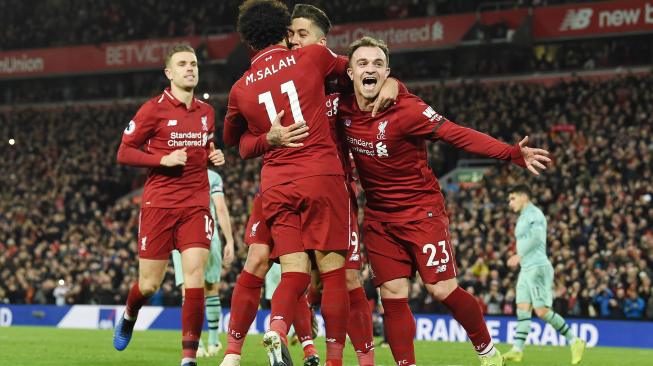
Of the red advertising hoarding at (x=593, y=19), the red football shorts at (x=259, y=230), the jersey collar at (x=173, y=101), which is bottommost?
the red football shorts at (x=259, y=230)

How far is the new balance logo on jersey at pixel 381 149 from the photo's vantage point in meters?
8.35

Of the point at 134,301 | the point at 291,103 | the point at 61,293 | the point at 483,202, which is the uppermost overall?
the point at 291,103

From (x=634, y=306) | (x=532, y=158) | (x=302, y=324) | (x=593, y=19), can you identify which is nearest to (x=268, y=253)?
(x=302, y=324)

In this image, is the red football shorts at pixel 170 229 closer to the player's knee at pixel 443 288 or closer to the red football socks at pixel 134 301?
the red football socks at pixel 134 301

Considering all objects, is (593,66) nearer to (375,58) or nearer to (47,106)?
(47,106)

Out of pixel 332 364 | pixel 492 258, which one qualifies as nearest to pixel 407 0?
pixel 492 258

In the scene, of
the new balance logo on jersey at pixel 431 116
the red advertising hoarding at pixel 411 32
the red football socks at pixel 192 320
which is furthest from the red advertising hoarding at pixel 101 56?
the new balance logo on jersey at pixel 431 116

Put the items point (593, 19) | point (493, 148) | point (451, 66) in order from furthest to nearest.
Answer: point (451, 66)
point (593, 19)
point (493, 148)

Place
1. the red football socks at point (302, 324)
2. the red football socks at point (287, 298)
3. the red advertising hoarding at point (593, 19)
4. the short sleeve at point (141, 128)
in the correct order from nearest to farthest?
the red football socks at point (287, 298) → the red football socks at point (302, 324) → the short sleeve at point (141, 128) → the red advertising hoarding at point (593, 19)

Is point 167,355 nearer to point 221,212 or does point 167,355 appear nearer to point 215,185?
point 221,212

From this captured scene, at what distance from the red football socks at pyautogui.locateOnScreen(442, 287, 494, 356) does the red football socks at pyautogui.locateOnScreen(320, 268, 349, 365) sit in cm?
123

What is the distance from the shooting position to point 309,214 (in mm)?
7574

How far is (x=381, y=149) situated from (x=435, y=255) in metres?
0.97

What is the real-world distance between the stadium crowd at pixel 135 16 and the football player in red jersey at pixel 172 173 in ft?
92.4
